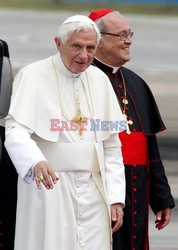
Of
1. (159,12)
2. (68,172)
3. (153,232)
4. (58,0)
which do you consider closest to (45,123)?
(68,172)

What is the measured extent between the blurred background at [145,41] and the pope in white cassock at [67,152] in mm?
2805

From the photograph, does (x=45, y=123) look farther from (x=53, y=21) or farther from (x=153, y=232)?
(x=53, y=21)

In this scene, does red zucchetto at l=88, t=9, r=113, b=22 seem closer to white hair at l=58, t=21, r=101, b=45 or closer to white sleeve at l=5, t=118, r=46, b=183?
white hair at l=58, t=21, r=101, b=45

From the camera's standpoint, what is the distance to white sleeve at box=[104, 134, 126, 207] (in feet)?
19.1

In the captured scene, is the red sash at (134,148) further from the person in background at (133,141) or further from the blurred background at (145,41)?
the blurred background at (145,41)

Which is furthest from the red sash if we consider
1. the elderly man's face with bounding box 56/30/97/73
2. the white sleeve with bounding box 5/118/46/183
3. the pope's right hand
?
the pope's right hand

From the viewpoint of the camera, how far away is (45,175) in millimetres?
5355

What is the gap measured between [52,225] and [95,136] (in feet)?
1.56

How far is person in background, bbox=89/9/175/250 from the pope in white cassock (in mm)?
574

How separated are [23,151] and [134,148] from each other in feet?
3.59

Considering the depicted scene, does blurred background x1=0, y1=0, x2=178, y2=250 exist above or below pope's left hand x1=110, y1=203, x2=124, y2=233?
above

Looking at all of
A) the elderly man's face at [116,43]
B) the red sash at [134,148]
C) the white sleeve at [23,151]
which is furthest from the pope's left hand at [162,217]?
the white sleeve at [23,151]

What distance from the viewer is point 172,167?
11547mm

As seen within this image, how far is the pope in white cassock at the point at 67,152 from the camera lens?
5707 millimetres
